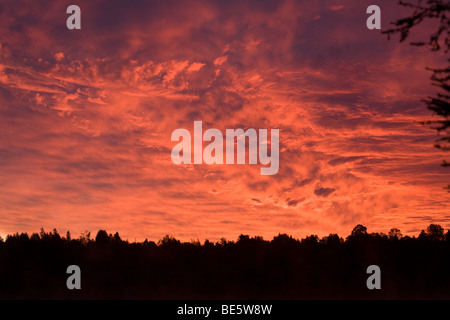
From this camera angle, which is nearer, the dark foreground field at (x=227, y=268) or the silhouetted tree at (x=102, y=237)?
the dark foreground field at (x=227, y=268)

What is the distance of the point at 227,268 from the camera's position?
97.8 meters

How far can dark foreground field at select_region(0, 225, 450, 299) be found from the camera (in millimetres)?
89750

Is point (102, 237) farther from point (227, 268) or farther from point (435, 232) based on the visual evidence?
point (435, 232)

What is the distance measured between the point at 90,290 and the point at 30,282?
9733 mm

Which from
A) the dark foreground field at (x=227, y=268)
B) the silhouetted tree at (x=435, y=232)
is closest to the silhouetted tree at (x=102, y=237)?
the dark foreground field at (x=227, y=268)

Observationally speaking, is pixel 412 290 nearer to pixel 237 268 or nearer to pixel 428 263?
pixel 428 263

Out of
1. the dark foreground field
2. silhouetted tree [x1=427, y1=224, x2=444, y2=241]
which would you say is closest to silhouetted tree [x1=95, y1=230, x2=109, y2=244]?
the dark foreground field

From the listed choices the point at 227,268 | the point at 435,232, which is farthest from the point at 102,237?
the point at 435,232

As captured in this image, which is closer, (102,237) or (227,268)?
(227,268)

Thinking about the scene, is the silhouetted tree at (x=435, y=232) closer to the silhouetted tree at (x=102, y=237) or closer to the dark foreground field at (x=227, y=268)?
the dark foreground field at (x=227, y=268)

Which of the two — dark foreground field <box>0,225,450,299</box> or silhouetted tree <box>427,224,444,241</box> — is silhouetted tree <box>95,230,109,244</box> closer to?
dark foreground field <box>0,225,450,299</box>

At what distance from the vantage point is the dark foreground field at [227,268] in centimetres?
8975
